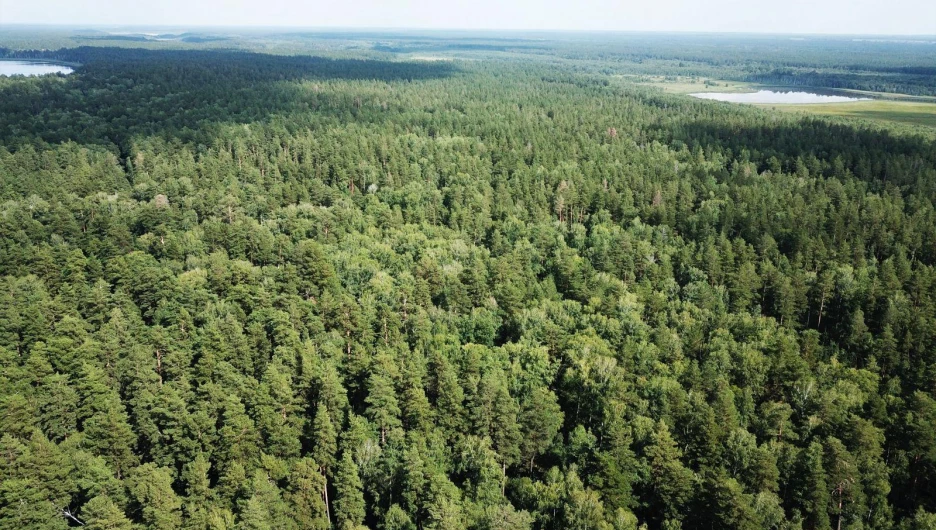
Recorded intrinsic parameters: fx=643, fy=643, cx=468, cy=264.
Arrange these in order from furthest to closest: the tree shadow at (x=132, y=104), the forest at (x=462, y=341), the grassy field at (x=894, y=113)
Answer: the grassy field at (x=894, y=113) < the tree shadow at (x=132, y=104) < the forest at (x=462, y=341)

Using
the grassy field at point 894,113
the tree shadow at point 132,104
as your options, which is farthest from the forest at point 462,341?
the grassy field at point 894,113

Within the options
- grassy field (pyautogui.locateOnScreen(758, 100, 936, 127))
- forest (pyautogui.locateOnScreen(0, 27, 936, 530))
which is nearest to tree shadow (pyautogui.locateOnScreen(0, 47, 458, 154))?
forest (pyautogui.locateOnScreen(0, 27, 936, 530))

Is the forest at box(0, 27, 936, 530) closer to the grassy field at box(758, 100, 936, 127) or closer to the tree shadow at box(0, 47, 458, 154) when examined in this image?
the tree shadow at box(0, 47, 458, 154)

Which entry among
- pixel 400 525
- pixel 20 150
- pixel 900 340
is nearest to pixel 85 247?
pixel 20 150

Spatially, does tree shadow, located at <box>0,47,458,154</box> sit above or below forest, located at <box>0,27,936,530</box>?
above

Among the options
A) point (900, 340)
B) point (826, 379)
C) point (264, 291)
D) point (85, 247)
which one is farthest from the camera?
point (85, 247)

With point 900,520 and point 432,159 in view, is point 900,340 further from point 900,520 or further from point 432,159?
point 432,159

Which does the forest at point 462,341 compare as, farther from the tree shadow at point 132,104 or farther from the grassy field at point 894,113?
the grassy field at point 894,113

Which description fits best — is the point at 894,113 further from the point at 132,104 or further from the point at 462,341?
the point at 132,104
